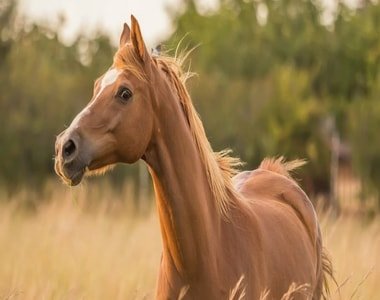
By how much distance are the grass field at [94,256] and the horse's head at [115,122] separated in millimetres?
304

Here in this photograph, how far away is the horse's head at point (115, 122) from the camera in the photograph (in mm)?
4984

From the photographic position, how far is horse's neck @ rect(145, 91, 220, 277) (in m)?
5.41

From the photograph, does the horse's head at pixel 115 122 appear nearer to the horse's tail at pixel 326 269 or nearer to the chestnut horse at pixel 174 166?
the chestnut horse at pixel 174 166

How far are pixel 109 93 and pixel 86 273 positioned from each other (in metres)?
3.95

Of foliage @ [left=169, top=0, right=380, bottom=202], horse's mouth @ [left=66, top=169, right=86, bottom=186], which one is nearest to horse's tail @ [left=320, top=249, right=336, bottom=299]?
horse's mouth @ [left=66, top=169, right=86, bottom=186]

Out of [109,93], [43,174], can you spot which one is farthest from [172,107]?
[43,174]

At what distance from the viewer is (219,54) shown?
Answer: 125ft

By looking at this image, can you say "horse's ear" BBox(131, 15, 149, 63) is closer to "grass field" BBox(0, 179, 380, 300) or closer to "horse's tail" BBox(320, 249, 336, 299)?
"grass field" BBox(0, 179, 380, 300)

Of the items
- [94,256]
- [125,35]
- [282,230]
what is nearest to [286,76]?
[94,256]

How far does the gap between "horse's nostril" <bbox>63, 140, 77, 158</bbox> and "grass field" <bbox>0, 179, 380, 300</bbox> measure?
396mm

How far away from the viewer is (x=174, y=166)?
17.8ft

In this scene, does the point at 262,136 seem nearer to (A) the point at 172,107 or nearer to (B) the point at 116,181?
(B) the point at 116,181

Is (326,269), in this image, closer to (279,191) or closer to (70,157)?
(279,191)

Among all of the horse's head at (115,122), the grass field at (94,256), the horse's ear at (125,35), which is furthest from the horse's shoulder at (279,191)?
the horse's head at (115,122)
